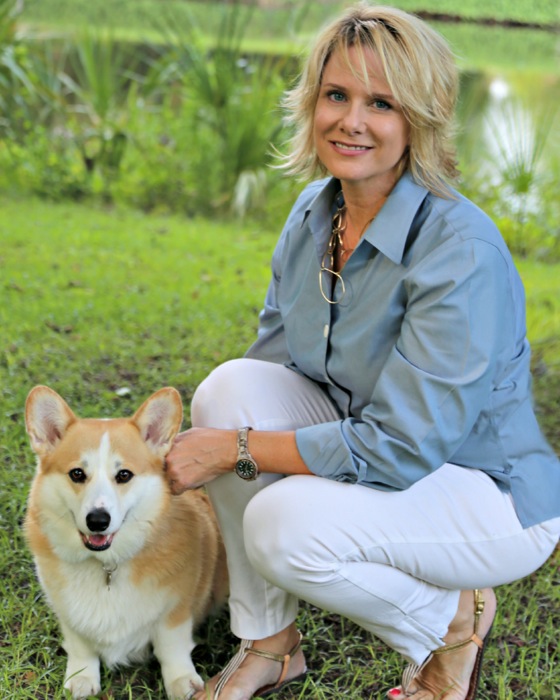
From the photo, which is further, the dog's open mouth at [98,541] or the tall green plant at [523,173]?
the tall green plant at [523,173]

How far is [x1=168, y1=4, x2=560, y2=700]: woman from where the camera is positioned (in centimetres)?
196

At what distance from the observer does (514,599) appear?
8.78ft

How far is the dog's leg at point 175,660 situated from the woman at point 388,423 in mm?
69

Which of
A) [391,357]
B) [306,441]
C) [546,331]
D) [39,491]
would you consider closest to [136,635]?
[39,491]

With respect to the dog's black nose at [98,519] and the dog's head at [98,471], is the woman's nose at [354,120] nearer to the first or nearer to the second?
the dog's head at [98,471]

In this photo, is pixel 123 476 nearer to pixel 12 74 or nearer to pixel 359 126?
pixel 359 126

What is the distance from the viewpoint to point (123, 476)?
6.92ft

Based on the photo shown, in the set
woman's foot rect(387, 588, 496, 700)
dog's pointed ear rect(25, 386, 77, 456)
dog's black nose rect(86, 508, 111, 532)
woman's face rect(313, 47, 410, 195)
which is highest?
woman's face rect(313, 47, 410, 195)

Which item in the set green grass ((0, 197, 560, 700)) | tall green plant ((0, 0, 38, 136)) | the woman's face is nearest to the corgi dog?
green grass ((0, 197, 560, 700))

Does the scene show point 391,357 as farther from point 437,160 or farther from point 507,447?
point 437,160

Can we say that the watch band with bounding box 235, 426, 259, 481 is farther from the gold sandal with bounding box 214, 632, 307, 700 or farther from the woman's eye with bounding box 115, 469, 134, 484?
the gold sandal with bounding box 214, 632, 307, 700

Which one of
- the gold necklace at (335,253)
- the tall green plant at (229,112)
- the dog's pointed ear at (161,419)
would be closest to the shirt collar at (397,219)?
the gold necklace at (335,253)

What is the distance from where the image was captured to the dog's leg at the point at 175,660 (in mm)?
2229

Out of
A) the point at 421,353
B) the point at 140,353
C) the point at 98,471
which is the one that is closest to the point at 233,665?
the point at 98,471
